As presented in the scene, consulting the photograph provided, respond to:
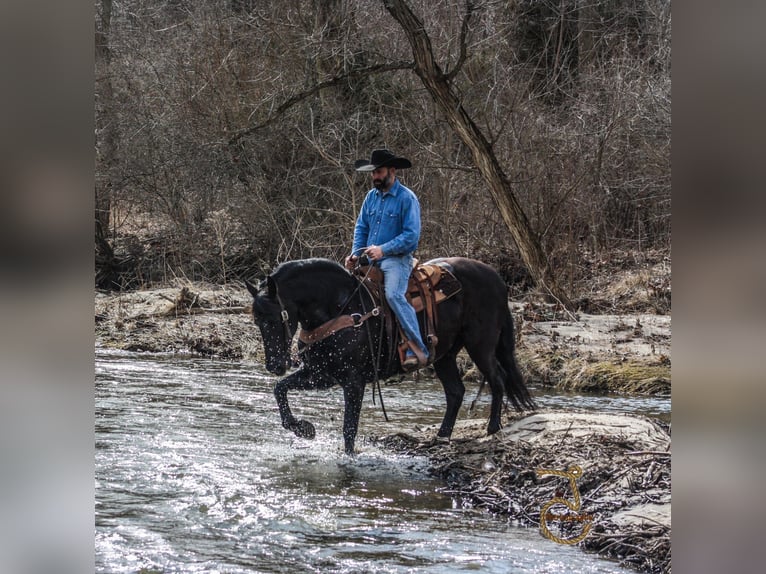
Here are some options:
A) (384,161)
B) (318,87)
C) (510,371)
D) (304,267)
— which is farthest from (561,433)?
(318,87)

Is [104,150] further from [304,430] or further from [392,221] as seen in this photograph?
[304,430]

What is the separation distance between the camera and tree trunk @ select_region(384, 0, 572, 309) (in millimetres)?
10320

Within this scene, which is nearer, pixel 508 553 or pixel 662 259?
pixel 508 553

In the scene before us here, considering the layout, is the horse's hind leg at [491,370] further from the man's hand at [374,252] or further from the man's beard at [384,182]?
the man's beard at [384,182]

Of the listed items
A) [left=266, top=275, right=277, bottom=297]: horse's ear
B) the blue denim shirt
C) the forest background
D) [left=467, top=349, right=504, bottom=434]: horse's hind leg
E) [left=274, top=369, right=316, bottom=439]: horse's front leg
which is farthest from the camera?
the forest background

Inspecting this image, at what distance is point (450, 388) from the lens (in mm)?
6812

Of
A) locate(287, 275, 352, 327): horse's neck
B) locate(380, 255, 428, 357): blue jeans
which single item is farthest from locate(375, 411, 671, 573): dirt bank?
locate(287, 275, 352, 327): horse's neck

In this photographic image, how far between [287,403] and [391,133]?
237 inches

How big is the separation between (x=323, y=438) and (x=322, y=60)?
6473mm

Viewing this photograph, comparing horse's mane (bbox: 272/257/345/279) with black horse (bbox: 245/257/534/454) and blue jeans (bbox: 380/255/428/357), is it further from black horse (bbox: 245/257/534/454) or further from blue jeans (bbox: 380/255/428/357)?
blue jeans (bbox: 380/255/428/357)

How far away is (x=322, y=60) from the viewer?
11.8m

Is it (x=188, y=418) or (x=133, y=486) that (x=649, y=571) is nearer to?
(x=133, y=486)

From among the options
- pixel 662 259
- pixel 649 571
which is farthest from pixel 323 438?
pixel 662 259

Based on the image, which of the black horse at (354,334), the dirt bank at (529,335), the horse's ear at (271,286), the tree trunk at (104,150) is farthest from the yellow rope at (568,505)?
the tree trunk at (104,150)
